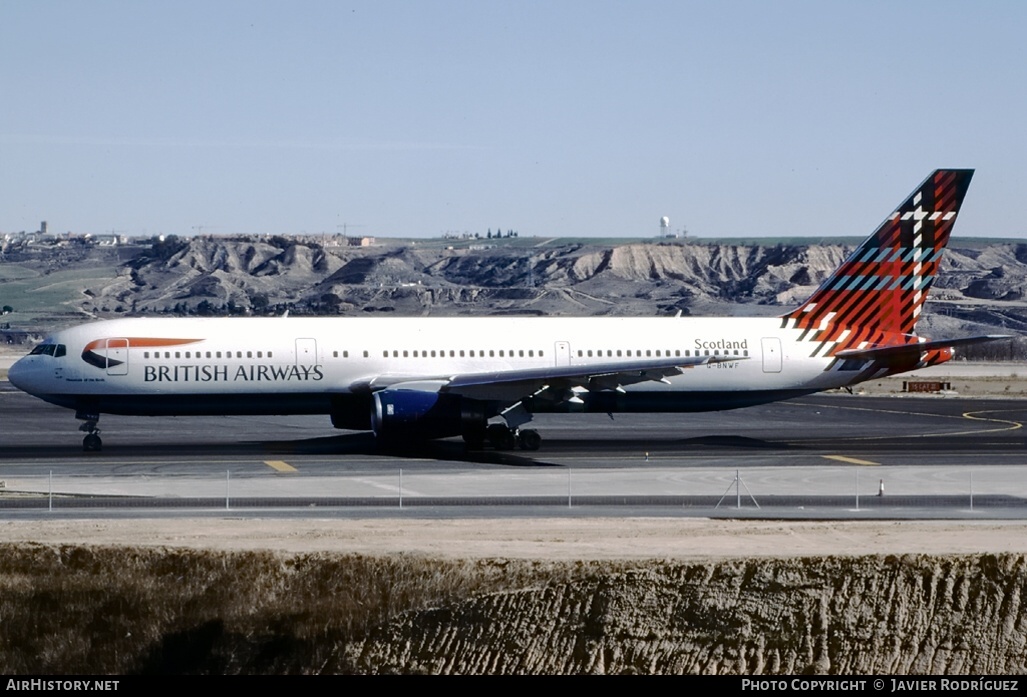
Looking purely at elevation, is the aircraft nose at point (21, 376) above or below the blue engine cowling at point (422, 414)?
above

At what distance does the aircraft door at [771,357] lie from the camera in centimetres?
4769

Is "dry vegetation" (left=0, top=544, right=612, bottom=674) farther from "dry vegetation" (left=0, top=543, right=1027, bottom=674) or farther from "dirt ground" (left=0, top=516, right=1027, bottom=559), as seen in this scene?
"dirt ground" (left=0, top=516, right=1027, bottom=559)

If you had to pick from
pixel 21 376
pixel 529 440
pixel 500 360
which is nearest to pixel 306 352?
pixel 500 360

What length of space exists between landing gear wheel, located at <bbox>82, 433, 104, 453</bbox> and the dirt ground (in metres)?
14.6

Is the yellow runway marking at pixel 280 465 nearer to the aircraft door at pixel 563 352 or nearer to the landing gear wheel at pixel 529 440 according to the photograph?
the landing gear wheel at pixel 529 440

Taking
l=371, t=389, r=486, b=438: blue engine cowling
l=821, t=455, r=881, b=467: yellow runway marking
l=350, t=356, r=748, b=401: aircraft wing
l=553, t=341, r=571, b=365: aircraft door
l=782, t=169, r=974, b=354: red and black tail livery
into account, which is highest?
l=782, t=169, r=974, b=354: red and black tail livery

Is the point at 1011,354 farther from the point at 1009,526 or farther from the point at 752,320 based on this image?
the point at 1009,526

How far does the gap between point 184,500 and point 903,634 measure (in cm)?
1912

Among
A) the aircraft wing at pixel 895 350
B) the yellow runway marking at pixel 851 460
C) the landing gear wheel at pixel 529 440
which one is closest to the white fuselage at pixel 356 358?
the aircraft wing at pixel 895 350

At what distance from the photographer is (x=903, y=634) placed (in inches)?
905

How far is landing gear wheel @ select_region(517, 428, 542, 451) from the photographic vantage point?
45.6 m

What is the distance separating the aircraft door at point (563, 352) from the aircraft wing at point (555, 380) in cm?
209

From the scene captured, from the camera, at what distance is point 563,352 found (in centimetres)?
4706

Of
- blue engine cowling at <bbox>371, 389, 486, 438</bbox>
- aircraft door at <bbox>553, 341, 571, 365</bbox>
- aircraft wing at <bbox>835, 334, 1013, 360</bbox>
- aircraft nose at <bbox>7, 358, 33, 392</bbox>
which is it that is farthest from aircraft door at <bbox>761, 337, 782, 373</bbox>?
aircraft nose at <bbox>7, 358, 33, 392</bbox>
